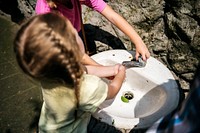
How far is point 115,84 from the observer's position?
160 cm

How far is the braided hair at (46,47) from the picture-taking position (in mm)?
1159

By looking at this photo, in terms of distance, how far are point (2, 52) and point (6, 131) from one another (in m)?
0.91

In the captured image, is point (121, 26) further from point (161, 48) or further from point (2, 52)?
point (2, 52)

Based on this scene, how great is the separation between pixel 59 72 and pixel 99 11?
32.7 inches

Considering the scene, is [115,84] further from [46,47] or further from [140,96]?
[46,47]

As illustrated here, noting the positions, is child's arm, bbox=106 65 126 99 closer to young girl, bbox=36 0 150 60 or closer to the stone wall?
young girl, bbox=36 0 150 60

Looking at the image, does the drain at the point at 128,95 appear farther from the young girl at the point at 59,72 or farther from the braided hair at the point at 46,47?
the braided hair at the point at 46,47

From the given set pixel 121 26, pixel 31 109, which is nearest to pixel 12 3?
pixel 31 109

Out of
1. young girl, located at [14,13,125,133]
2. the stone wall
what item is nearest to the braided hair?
young girl, located at [14,13,125,133]

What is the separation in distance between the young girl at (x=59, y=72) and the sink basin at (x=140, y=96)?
0.60 ft

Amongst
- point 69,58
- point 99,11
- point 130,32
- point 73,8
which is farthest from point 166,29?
point 69,58

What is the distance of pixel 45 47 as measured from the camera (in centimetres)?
116

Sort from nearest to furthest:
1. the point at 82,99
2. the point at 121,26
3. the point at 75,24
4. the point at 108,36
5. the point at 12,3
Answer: the point at 82,99, the point at 121,26, the point at 75,24, the point at 108,36, the point at 12,3

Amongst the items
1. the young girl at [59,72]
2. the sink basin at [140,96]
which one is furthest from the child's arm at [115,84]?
the sink basin at [140,96]
